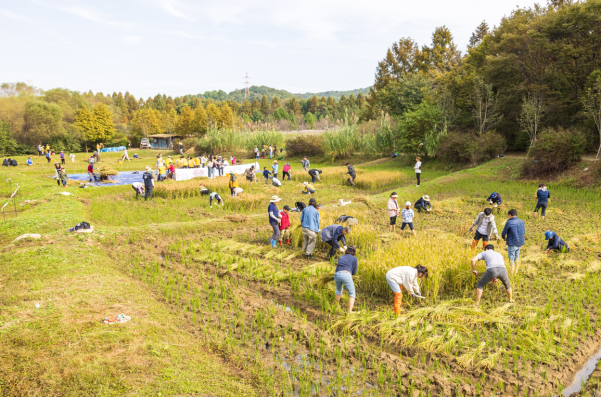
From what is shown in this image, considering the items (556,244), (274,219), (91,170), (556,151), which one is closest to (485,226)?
(556,244)

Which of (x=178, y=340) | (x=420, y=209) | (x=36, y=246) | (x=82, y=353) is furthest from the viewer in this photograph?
(x=420, y=209)

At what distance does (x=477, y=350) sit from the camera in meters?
4.69

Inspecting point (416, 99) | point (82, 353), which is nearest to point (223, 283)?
point (82, 353)

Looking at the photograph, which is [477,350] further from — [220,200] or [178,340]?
[220,200]

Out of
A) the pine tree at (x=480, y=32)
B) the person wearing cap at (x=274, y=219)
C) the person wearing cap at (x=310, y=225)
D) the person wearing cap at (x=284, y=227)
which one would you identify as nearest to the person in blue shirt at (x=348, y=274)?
the person wearing cap at (x=310, y=225)

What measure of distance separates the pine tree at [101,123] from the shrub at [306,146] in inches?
1133

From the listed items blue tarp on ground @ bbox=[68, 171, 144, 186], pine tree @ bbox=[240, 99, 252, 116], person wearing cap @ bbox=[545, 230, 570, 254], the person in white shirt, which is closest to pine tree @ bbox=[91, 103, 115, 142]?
blue tarp on ground @ bbox=[68, 171, 144, 186]

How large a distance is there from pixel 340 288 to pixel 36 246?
309 inches

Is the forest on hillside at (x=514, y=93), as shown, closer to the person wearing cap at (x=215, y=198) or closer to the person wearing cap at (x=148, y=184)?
the person wearing cap at (x=215, y=198)

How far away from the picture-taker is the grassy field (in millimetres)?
4316

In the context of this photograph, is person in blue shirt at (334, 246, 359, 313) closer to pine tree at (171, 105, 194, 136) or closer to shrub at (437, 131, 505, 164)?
shrub at (437, 131, 505, 164)

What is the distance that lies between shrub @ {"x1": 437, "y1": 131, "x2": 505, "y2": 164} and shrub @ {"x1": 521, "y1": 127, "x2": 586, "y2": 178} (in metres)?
4.06

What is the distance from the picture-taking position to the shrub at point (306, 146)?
105 ft

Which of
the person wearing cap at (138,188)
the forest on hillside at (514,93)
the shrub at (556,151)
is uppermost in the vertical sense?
the forest on hillside at (514,93)
